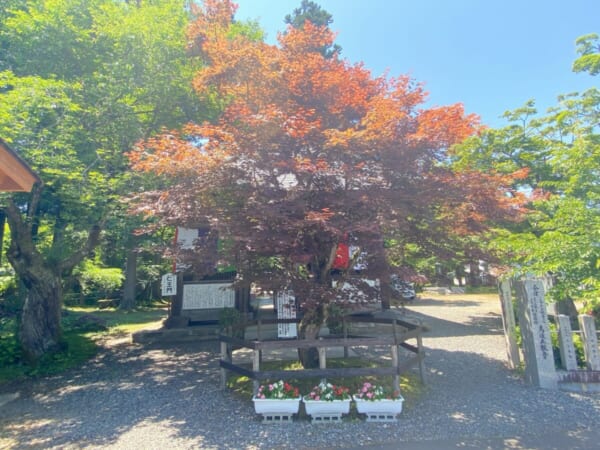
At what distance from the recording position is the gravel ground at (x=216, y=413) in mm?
3791

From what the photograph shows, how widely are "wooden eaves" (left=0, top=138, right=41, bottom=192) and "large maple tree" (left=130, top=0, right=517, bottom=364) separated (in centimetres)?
134

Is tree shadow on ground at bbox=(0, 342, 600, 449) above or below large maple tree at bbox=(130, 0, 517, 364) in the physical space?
below

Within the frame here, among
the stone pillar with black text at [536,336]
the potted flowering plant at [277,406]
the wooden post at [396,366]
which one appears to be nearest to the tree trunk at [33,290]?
the potted flowering plant at [277,406]

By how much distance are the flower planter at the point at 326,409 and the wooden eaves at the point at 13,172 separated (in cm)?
446

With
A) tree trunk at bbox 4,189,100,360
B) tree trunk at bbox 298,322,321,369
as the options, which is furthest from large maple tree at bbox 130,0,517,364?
tree trunk at bbox 4,189,100,360

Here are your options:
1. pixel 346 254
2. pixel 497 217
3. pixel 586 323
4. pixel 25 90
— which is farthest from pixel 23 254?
pixel 586 323

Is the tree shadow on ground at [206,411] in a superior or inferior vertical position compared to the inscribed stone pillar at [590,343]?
inferior

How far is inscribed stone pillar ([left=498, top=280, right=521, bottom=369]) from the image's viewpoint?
6.20 meters

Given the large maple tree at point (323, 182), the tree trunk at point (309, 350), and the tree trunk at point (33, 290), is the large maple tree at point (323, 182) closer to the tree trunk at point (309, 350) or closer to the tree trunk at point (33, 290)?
the tree trunk at point (309, 350)

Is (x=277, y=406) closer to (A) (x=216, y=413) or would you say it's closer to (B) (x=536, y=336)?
(A) (x=216, y=413)

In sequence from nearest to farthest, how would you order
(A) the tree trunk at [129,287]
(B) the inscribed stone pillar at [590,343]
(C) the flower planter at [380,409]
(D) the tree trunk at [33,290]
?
(C) the flower planter at [380,409]
(B) the inscribed stone pillar at [590,343]
(D) the tree trunk at [33,290]
(A) the tree trunk at [129,287]

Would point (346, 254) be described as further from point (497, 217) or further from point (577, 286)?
point (577, 286)

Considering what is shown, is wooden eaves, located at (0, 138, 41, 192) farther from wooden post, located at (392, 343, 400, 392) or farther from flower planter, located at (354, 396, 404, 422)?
wooden post, located at (392, 343, 400, 392)

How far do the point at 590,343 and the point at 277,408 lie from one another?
519 cm
